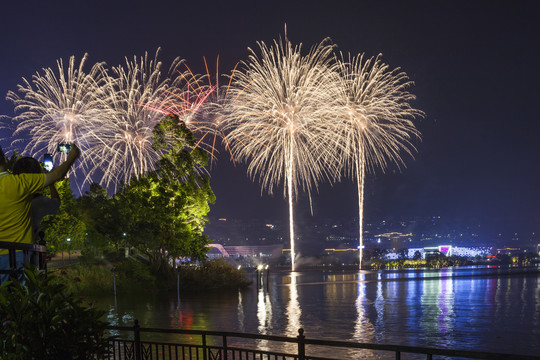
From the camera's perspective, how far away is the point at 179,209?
139 feet

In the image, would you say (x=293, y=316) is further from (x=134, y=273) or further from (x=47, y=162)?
(x=134, y=273)

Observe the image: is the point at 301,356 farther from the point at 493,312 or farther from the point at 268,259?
the point at 268,259

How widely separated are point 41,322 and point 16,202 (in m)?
1.41

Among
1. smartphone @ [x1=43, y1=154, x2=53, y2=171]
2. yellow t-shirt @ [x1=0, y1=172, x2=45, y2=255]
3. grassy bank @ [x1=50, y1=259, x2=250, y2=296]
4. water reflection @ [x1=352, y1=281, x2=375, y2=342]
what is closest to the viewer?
yellow t-shirt @ [x1=0, y1=172, x2=45, y2=255]

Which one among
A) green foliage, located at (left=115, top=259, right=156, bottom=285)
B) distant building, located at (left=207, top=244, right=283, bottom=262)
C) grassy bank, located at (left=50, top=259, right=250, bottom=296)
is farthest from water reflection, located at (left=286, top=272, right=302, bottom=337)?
distant building, located at (left=207, top=244, right=283, bottom=262)

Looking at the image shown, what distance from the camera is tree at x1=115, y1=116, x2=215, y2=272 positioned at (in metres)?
41.9

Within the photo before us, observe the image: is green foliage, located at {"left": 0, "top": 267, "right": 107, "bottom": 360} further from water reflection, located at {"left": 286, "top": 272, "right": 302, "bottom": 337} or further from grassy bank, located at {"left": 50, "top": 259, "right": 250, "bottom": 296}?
grassy bank, located at {"left": 50, "top": 259, "right": 250, "bottom": 296}

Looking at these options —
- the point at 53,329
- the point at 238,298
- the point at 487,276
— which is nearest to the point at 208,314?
the point at 238,298

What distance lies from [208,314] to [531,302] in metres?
28.5

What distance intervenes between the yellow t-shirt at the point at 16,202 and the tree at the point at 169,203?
117ft

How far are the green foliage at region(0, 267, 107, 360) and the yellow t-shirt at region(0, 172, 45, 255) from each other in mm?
571

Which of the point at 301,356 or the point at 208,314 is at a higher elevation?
→ the point at 301,356

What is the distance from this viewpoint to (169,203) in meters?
42.4

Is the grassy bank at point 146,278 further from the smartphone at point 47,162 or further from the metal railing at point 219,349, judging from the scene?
the metal railing at point 219,349
